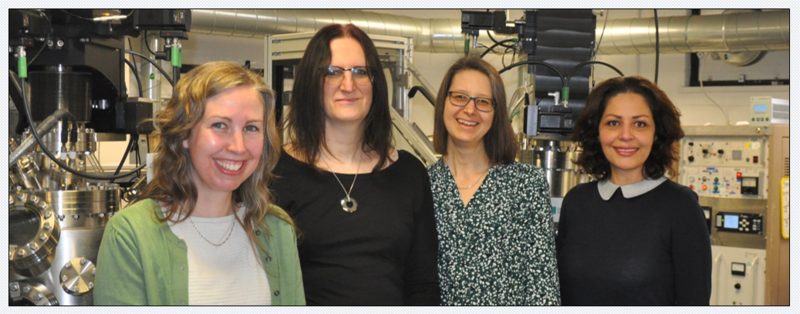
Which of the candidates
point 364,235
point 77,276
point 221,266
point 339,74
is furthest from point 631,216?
point 77,276

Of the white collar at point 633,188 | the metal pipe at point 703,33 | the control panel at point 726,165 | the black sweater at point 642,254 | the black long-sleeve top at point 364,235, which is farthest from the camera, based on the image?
the metal pipe at point 703,33

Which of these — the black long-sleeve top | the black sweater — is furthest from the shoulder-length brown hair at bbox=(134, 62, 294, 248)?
the black sweater

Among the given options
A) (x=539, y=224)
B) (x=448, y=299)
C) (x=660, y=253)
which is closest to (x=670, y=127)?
(x=660, y=253)

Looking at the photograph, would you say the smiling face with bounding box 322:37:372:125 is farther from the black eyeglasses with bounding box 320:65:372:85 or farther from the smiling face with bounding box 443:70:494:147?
the smiling face with bounding box 443:70:494:147

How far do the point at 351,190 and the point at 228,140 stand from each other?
35 cm

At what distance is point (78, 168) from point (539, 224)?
1.13 m

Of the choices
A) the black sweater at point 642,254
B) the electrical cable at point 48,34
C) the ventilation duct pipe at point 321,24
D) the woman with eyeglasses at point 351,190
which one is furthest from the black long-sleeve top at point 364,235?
the ventilation duct pipe at point 321,24

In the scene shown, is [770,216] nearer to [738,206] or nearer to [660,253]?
[738,206]

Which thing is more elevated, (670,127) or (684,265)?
(670,127)

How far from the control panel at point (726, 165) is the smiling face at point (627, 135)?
2.40m

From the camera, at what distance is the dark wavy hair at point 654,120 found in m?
1.79

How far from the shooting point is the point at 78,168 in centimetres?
168

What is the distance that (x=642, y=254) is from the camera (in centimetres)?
164

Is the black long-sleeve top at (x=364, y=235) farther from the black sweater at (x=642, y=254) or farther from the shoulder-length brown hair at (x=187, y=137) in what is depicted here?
the black sweater at (x=642, y=254)
